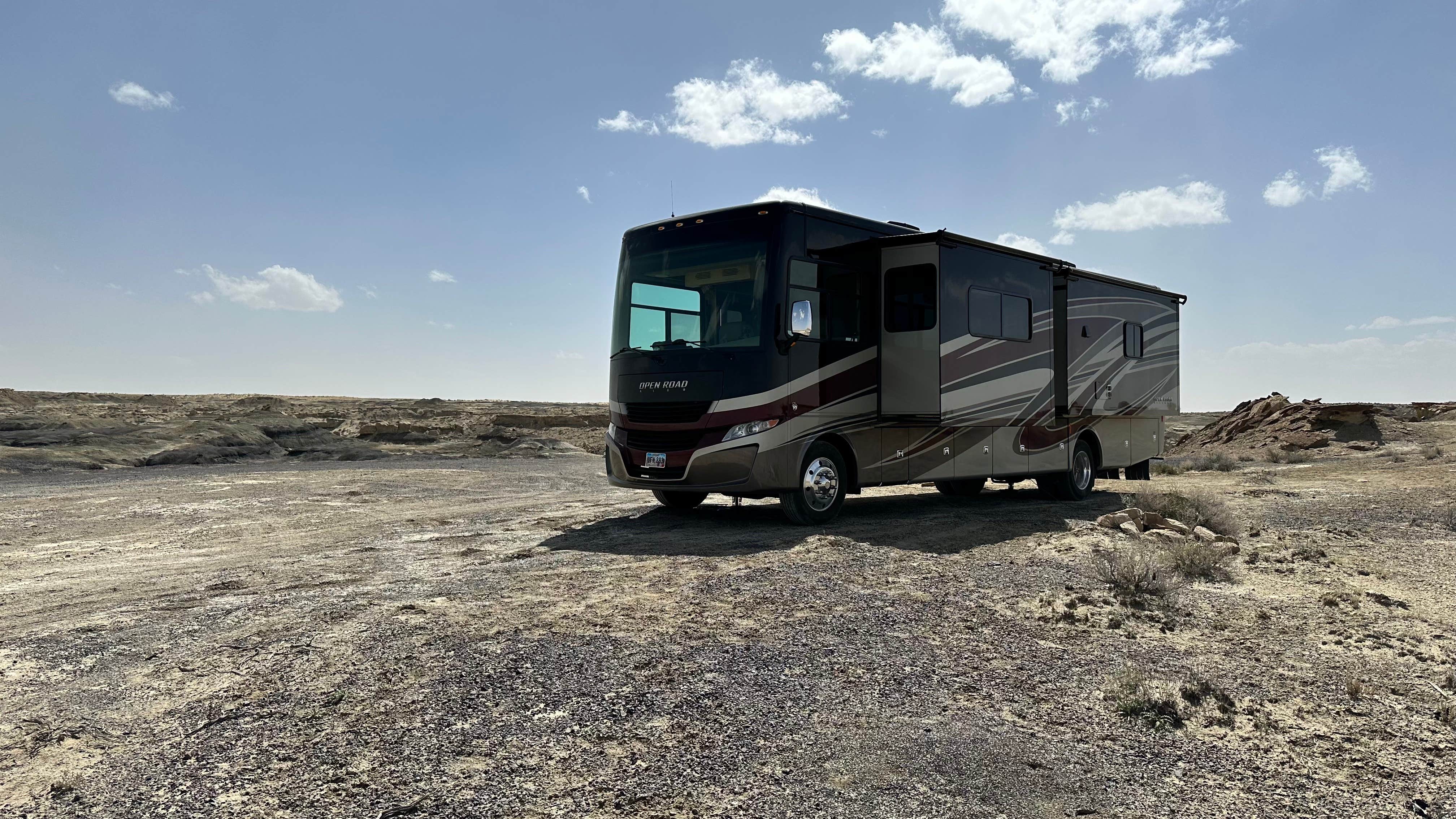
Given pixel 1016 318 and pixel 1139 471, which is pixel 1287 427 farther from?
pixel 1016 318

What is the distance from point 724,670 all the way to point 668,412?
225 inches

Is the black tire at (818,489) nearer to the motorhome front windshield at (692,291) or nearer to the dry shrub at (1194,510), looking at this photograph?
the motorhome front windshield at (692,291)

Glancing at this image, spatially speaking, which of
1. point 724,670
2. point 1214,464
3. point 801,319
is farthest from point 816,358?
point 1214,464

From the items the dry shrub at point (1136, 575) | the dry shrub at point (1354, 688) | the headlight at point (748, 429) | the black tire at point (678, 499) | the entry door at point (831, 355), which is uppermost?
the entry door at point (831, 355)

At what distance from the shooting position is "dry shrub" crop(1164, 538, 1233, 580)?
27.0ft

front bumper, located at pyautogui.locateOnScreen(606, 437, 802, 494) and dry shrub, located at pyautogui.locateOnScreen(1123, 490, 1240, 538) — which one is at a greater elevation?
front bumper, located at pyautogui.locateOnScreen(606, 437, 802, 494)

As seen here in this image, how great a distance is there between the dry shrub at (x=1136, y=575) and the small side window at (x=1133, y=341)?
27.6ft

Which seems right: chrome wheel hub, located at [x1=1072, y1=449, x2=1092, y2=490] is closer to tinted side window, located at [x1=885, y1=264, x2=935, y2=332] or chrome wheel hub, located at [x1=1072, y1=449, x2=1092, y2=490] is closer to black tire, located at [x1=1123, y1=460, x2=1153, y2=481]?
black tire, located at [x1=1123, y1=460, x2=1153, y2=481]

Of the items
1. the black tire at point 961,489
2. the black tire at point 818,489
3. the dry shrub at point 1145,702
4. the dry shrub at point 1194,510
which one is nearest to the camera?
the dry shrub at point 1145,702

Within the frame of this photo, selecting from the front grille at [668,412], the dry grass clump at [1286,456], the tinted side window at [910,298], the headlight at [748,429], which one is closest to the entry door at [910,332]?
the tinted side window at [910,298]

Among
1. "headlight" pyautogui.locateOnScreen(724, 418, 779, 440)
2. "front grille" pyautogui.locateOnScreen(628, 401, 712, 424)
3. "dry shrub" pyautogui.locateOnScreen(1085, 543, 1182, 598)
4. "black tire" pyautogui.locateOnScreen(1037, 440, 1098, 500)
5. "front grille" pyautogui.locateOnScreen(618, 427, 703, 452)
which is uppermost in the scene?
"front grille" pyautogui.locateOnScreen(628, 401, 712, 424)

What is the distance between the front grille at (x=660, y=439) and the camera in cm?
1055

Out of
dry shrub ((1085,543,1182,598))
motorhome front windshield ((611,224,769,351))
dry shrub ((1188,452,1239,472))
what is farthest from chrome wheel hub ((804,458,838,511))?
dry shrub ((1188,452,1239,472))

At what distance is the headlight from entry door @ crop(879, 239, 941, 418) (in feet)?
6.51
